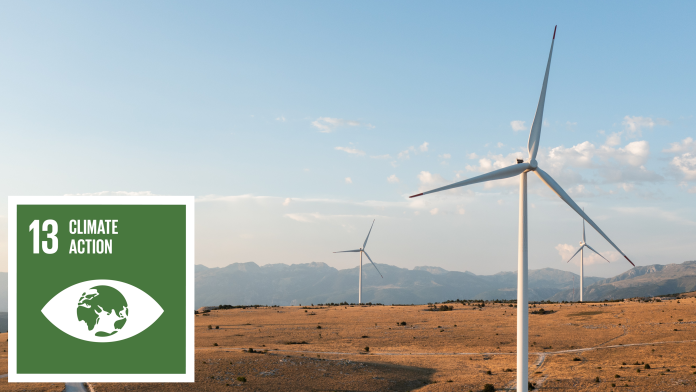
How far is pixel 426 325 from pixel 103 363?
77.4 metres

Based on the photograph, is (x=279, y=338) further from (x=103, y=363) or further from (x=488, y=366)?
(x=103, y=363)

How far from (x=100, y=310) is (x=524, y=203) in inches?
1439

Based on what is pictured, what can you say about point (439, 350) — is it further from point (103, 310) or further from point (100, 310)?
point (100, 310)

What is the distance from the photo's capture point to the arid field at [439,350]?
5497 cm

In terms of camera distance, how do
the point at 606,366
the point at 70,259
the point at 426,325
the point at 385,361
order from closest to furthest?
the point at 70,259 < the point at 606,366 < the point at 385,361 < the point at 426,325

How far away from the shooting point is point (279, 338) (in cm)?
9225

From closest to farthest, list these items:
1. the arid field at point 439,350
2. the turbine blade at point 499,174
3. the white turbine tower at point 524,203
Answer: the white turbine tower at point 524,203, the turbine blade at point 499,174, the arid field at point 439,350

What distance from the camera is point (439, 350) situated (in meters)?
81.7

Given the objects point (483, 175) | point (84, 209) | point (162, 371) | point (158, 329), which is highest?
point (483, 175)

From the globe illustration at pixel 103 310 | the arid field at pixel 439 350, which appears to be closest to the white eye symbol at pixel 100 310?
the globe illustration at pixel 103 310

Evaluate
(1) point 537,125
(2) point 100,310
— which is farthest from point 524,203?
(2) point 100,310

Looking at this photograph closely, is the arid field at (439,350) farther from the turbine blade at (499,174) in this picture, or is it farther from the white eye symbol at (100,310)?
the turbine blade at (499,174)

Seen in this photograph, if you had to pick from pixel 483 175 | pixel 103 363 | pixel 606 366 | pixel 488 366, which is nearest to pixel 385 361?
pixel 488 366

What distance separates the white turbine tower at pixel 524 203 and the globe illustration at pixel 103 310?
25.7 meters
